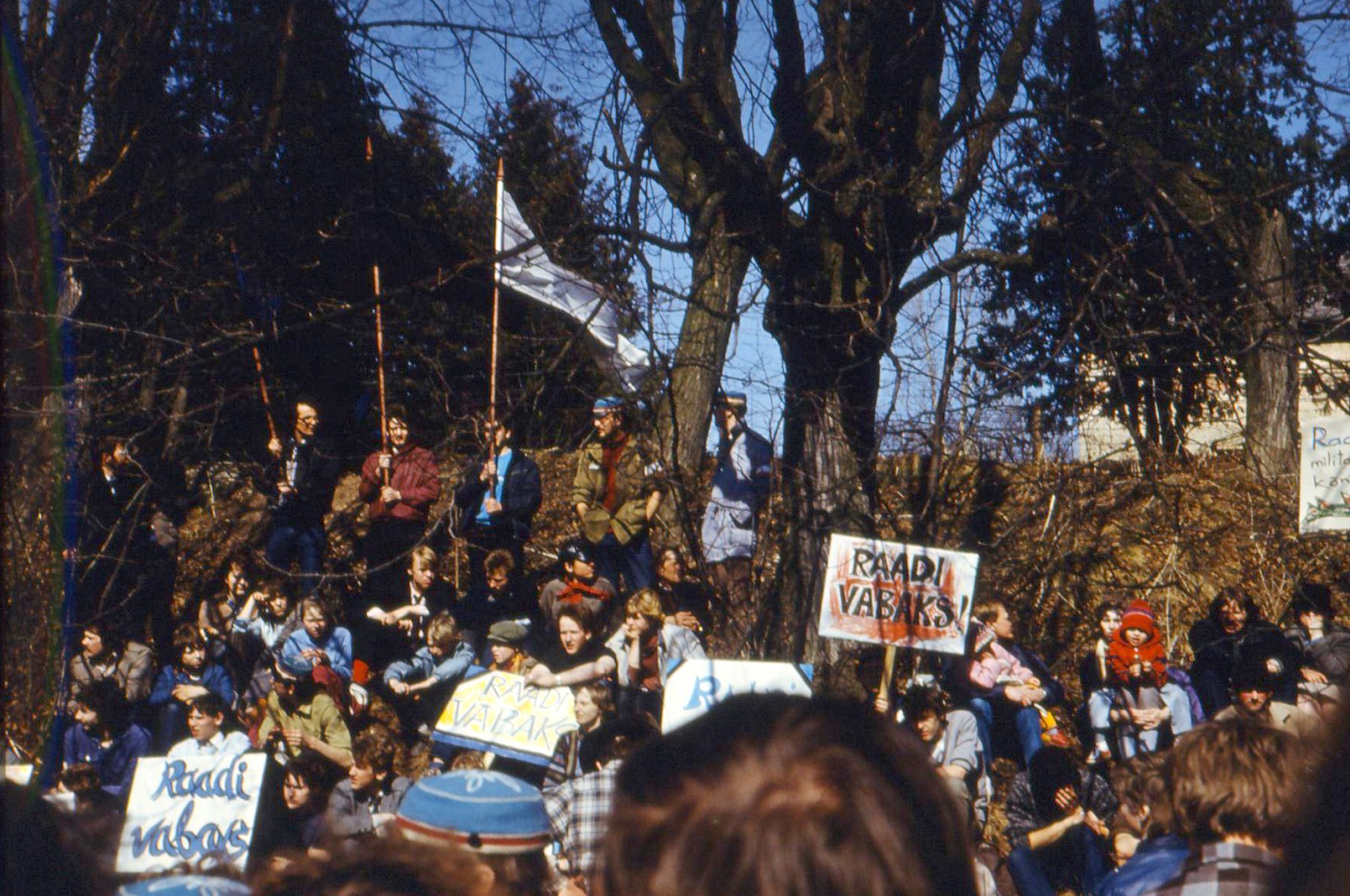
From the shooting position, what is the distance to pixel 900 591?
236 inches

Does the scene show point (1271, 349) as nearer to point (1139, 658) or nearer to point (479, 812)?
point (1139, 658)

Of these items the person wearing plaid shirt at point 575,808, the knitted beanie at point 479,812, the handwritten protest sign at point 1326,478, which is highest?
the handwritten protest sign at point 1326,478

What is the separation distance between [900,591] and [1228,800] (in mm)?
3254

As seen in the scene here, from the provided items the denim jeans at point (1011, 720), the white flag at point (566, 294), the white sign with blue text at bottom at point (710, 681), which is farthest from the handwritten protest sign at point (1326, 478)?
the white flag at point (566, 294)

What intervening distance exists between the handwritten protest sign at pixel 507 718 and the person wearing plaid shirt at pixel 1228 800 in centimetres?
350

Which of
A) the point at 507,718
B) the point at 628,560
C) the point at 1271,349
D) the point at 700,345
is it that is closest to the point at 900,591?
the point at 507,718

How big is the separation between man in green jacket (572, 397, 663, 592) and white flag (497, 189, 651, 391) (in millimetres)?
414

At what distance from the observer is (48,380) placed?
695 cm

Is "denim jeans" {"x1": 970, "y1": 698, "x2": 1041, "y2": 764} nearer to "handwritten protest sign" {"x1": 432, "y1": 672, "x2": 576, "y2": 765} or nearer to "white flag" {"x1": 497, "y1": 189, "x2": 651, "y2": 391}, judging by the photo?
"handwritten protest sign" {"x1": 432, "y1": 672, "x2": 576, "y2": 765}

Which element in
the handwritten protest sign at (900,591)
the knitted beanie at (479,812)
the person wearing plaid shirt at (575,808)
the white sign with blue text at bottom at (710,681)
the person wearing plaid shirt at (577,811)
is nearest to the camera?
the knitted beanie at (479,812)

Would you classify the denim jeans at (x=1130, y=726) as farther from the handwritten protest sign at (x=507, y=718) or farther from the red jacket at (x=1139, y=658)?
the handwritten protest sign at (x=507, y=718)

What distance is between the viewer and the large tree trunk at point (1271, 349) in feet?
21.8

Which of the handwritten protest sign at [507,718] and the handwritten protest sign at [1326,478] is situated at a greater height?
the handwritten protest sign at [1326,478]

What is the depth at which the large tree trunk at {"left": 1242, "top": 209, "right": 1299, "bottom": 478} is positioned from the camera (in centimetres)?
665
